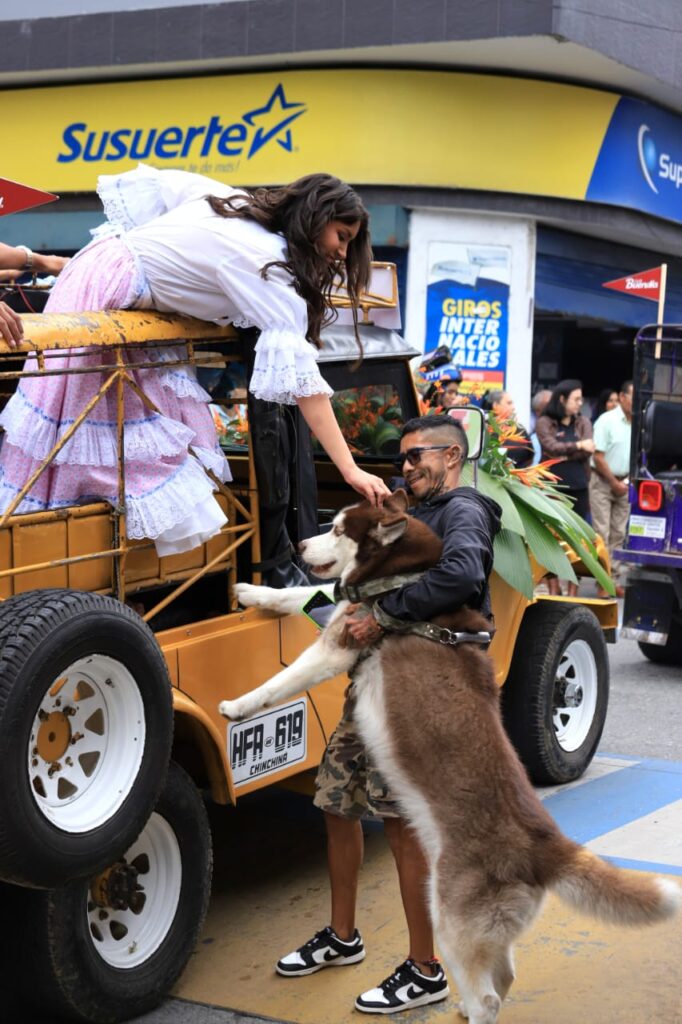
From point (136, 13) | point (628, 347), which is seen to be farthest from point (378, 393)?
point (628, 347)

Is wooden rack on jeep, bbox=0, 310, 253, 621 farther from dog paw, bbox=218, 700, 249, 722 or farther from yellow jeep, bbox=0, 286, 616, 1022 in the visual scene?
dog paw, bbox=218, 700, 249, 722

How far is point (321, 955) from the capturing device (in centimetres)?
447

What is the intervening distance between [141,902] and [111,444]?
149 cm

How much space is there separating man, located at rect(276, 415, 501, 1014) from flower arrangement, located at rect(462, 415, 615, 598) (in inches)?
51.5

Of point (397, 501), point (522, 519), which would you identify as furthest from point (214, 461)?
point (522, 519)

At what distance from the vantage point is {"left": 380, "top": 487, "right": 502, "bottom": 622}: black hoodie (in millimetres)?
3980

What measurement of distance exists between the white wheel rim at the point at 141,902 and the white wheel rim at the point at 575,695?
2.87 metres

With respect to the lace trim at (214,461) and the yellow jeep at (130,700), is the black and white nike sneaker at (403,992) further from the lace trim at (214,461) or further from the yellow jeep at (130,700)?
the lace trim at (214,461)

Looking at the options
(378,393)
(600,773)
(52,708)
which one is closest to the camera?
(52,708)

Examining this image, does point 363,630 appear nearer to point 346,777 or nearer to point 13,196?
point 346,777

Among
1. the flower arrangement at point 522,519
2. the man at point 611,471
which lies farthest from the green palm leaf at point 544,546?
the man at point 611,471

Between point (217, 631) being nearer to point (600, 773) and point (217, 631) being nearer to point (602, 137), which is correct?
point (600, 773)

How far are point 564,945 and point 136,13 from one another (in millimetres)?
13944

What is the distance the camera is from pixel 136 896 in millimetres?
4160
